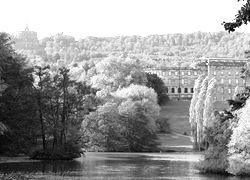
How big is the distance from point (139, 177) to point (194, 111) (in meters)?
51.5

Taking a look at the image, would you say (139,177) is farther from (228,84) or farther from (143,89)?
(228,84)

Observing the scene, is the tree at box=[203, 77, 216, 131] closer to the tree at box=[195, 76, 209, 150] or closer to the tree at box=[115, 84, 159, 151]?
the tree at box=[195, 76, 209, 150]

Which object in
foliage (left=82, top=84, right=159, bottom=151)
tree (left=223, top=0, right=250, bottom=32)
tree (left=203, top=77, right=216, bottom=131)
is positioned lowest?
foliage (left=82, top=84, right=159, bottom=151)

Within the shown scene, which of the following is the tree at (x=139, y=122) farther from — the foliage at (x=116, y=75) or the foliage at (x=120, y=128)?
the foliage at (x=116, y=75)

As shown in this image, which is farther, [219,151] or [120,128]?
[120,128]

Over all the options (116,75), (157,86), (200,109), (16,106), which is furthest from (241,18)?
(157,86)

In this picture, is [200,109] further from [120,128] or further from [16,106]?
[16,106]

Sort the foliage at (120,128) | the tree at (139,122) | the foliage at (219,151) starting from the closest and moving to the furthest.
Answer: the foliage at (219,151) < the foliage at (120,128) < the tree at (139,122)

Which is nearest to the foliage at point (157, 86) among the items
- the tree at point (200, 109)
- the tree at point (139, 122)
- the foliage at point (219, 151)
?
the tree at point (139, 122)

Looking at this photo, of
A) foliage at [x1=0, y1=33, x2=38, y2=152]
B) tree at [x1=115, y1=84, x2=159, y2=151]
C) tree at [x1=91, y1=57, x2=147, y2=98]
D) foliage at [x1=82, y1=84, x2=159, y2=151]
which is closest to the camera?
foliage at [x1=0, y1=33, x2=38, y2=152]

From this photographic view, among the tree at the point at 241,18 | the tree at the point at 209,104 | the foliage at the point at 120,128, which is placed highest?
the tree at the point at 241,18

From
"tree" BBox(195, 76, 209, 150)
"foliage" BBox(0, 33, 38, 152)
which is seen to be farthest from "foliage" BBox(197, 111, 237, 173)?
"tree" BBox(195, 76, 209, 150)

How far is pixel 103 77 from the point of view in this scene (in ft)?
405

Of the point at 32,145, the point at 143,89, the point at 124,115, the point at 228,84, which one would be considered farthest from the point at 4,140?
the point at 228,84
